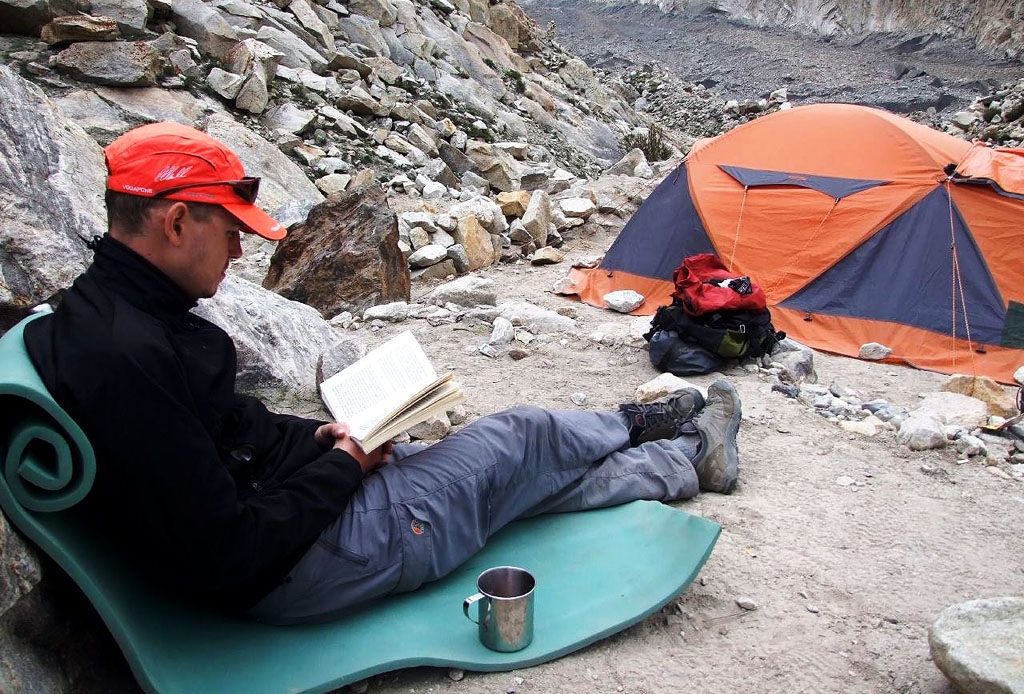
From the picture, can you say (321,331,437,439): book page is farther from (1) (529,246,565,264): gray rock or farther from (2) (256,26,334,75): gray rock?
(2) (256,26,334,75): gray rock

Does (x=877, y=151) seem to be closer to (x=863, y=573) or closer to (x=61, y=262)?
(x=863, y=573)

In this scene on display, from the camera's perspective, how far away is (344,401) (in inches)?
99.6

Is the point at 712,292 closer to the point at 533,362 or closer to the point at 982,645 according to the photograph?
the point at 533,362

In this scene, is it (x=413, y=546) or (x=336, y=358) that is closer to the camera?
(x=413, y=546)

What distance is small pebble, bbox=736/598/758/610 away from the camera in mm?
2461

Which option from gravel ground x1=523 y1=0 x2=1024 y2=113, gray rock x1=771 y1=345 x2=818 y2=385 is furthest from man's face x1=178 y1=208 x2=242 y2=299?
gravel ground x1=523 y1=0 x2=1024 y2=113

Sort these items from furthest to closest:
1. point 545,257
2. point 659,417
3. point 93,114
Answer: point 93,114 → point 545,257 → point 659,417

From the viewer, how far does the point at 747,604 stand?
247 centimetres

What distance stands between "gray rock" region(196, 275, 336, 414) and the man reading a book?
107cm

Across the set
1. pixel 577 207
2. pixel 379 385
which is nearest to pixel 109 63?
pixel 577 207

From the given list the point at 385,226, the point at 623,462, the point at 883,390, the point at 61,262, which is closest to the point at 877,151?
the point at 883,390

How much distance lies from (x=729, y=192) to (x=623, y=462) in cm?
430

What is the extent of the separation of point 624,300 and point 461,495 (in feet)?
15.1

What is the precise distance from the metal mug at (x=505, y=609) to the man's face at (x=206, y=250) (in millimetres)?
1097
